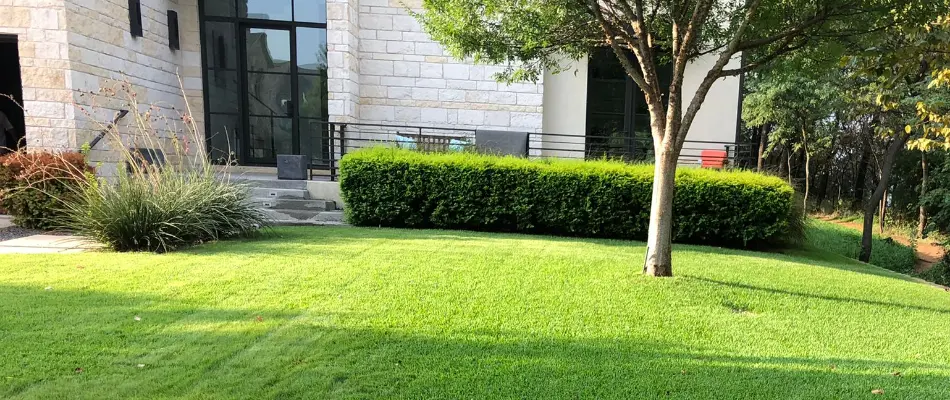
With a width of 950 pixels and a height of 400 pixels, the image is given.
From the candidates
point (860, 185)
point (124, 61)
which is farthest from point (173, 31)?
point (860, 185)

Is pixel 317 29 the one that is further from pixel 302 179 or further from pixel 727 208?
pixel 727 208

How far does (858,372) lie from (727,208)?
4567mm

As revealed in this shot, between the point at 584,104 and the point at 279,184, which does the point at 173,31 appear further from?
the point at 584,104

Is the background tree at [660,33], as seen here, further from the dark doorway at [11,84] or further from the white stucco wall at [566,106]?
the dark doorway at [11,84]

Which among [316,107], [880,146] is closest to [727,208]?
[316,107]

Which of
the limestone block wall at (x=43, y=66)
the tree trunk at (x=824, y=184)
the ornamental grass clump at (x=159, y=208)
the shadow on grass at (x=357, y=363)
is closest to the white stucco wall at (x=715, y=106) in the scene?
the shadow on grass at (x=357, y=363)

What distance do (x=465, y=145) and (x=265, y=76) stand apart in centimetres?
488

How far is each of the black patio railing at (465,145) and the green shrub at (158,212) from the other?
323 centimetres

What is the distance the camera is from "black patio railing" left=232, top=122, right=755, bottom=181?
935cm

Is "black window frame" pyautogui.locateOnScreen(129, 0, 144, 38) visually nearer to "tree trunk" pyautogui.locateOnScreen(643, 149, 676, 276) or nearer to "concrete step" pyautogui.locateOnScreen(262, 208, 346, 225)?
"concrete step" pyautogui.locateOnScreen(262, 208, 346, 225)

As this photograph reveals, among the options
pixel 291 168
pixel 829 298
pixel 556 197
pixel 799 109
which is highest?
pixel 799 109

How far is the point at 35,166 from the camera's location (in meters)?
5.80

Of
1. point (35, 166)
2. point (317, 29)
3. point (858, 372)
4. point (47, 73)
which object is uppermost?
point (317, 29)

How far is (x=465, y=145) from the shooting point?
8.99 meters
